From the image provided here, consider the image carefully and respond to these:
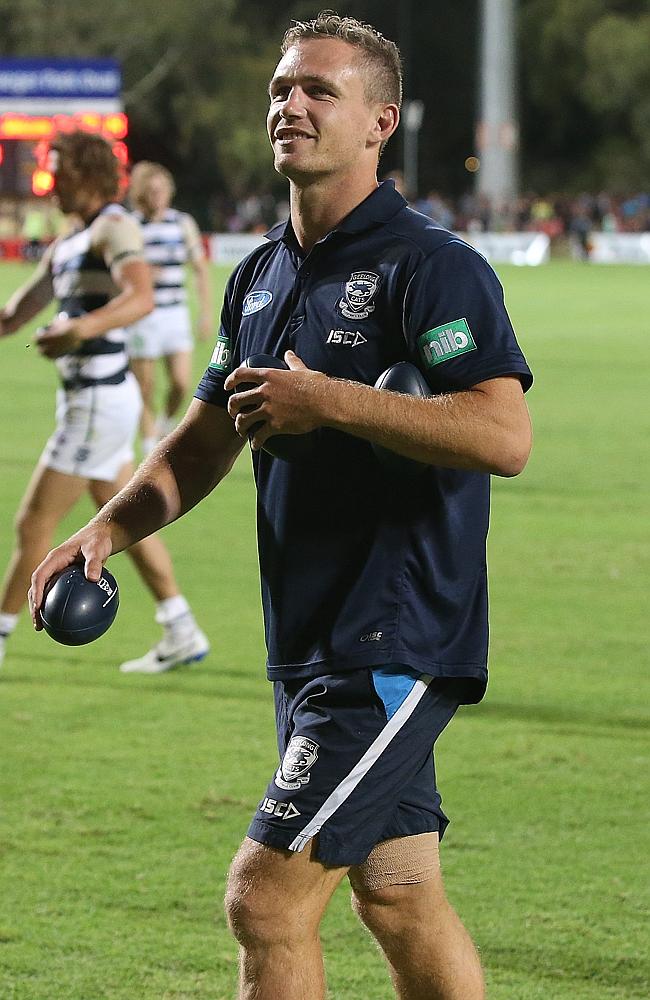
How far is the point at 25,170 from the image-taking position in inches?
1832

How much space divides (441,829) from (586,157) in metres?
76.7

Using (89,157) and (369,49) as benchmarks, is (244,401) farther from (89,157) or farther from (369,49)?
(89,157)

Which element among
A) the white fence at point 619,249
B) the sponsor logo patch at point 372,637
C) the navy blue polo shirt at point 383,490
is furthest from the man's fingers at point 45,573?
the white fence at point 619,249

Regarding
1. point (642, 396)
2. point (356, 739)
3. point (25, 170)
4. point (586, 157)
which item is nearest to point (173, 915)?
point (356, 739)

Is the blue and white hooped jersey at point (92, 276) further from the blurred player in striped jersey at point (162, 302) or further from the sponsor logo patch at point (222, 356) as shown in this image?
the blurred player in striped jersey at point (162, 302)

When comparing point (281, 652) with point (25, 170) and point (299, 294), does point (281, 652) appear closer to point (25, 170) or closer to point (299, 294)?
point (299, 294)

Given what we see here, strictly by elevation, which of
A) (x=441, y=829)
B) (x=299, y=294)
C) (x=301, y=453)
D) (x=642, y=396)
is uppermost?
(x=299, y=294)

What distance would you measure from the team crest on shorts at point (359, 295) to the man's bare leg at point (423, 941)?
4.00ft

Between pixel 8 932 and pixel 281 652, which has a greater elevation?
pixel 281 652

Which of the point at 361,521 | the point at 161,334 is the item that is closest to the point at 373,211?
the point at 361,521

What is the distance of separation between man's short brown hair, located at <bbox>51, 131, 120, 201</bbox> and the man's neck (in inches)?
160

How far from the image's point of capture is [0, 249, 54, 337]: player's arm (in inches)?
309

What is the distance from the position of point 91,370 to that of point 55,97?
37.1 metres

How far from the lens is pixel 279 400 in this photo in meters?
3.33
